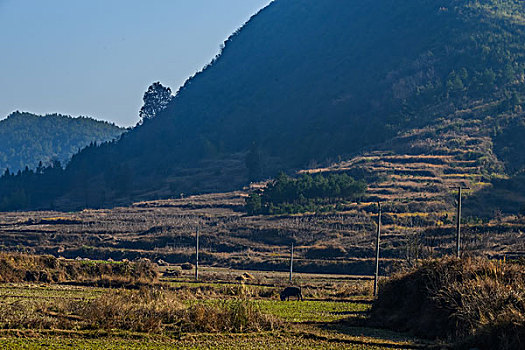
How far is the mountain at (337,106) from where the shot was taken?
115m

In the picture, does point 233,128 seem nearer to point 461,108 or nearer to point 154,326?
point 461,108

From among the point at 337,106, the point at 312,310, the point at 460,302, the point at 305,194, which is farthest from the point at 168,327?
the point at 337,106

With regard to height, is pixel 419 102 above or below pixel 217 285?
above

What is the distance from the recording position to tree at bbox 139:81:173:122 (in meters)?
177

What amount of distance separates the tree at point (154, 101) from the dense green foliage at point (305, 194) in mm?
94139

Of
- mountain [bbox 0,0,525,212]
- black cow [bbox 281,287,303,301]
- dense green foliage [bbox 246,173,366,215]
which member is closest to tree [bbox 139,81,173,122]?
mountain [bbox 0,0,525,212]

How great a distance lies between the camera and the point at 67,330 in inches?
883

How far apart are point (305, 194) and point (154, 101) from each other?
97663 mm

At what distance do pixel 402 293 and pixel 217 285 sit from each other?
18351 millimetres

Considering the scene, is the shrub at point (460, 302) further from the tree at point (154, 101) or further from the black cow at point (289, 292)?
the tree at point (154, 101)

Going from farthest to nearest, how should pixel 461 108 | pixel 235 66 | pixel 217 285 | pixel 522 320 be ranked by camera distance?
pixel 235 66, pixel 461 108, pixel 217 285, pixel 522 320

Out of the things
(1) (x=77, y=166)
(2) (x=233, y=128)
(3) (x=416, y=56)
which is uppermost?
(3) (x=416, y=56)

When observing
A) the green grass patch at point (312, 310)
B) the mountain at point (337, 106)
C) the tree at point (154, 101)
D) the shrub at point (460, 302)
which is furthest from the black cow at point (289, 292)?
the tree at point (154, 101)

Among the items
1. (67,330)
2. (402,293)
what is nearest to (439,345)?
(402,293)
